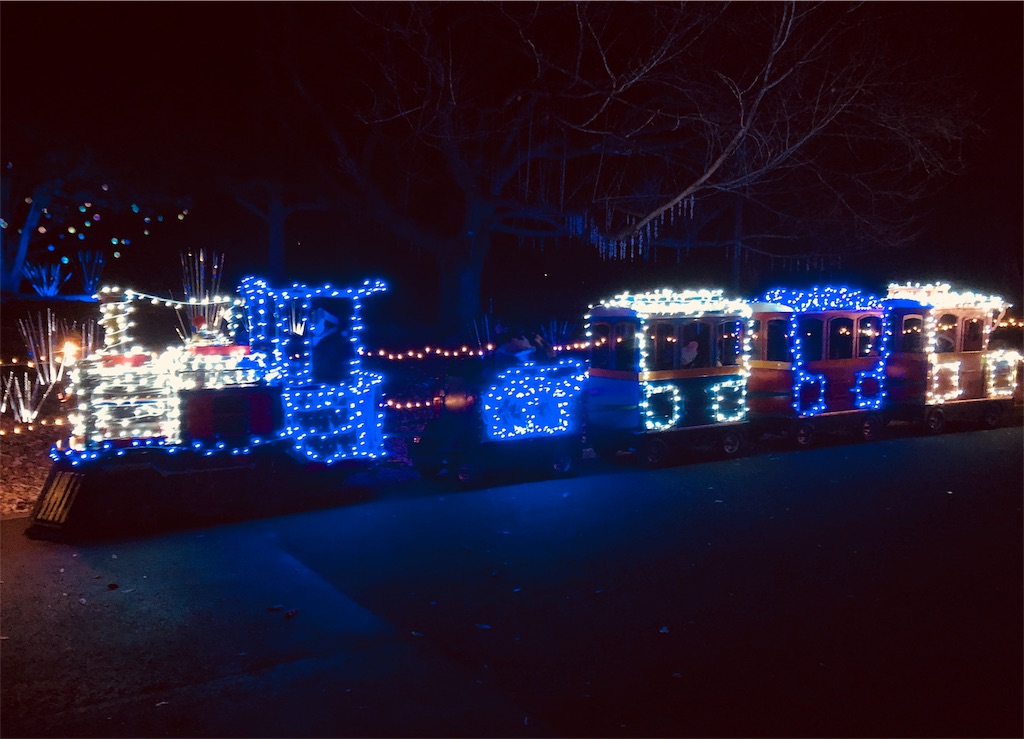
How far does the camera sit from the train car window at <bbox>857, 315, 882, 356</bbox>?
14398 mm

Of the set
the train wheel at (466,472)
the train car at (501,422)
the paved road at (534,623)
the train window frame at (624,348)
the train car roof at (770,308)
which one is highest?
the train car roof at (770,308)

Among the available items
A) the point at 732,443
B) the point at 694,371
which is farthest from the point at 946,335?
the point at 694,371

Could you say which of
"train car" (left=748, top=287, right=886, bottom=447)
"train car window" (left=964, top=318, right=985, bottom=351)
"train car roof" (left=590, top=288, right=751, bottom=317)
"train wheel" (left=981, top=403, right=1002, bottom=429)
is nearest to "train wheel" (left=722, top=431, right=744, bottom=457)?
"train car" (left=748, top=287, right=886, bottom=447)

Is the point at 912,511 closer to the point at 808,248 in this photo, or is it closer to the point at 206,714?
the point at 206,714

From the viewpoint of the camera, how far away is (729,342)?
12.8 m

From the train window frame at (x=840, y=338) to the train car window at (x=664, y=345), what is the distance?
11.3 ft

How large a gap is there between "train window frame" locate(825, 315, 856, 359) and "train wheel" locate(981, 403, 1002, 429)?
158 inches

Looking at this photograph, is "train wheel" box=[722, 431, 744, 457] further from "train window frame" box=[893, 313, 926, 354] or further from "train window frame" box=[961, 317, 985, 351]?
"train window frame" box=[961, 317, 985, 351]

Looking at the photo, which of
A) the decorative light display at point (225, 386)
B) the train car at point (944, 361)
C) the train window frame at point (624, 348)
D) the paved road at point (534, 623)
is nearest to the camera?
the paved road at point (534, 623)

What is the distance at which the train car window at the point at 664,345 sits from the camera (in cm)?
1198

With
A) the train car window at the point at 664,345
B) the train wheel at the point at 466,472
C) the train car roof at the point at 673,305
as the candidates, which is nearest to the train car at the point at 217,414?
the train wheel at the point at 466,472

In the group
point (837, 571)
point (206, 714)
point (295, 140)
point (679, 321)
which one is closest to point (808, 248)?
point (679, 321)

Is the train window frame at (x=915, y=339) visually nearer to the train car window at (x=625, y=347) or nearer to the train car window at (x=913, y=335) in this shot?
the train car window at (x=913, y=335)

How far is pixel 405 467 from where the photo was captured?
11.5m
